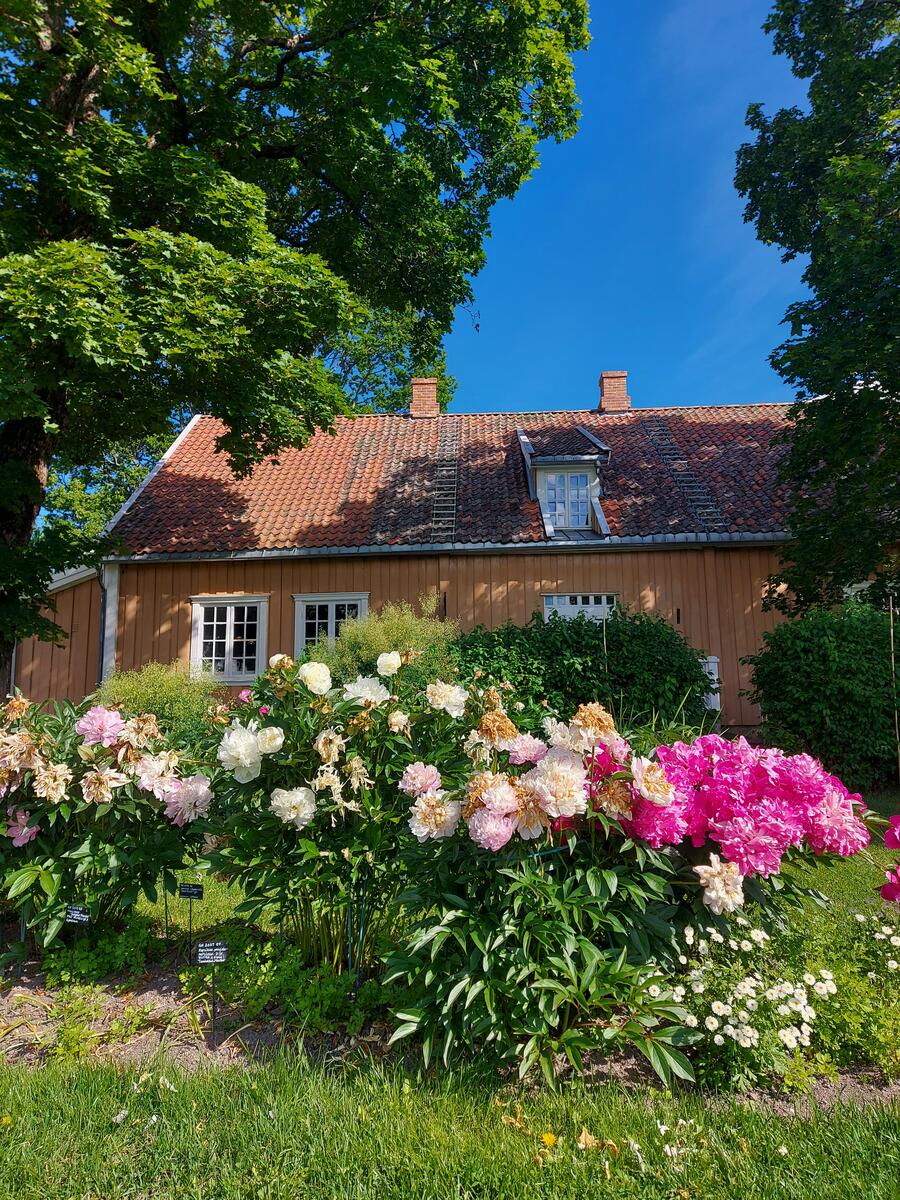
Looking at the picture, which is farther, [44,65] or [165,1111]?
[44,65]

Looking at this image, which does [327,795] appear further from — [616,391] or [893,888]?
[616,391]

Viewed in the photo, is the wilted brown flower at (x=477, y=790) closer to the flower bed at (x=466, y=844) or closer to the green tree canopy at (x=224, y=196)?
the flower bed at (x=466, y=844)

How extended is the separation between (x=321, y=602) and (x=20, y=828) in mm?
9768

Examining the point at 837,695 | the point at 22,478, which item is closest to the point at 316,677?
the point at 837,695

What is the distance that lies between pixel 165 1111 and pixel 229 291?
897 centimetres

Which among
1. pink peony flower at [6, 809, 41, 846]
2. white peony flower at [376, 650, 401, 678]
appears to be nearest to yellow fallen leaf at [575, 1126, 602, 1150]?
white peony flower at [376, 650, 401, 678]

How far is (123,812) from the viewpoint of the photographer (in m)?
3.45

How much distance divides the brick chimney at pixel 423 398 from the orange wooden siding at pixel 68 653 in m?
8.97

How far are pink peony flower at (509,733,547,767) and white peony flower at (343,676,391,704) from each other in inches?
26.6

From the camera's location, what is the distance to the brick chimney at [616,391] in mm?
17594

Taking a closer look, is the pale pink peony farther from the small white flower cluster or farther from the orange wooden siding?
the orange wooden siding

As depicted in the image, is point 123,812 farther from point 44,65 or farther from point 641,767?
point 44,65

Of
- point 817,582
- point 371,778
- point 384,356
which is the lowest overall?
point 371,778

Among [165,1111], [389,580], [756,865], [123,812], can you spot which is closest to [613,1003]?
[756,865]
